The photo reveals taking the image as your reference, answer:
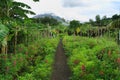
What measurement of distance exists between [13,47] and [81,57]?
5.50 meters

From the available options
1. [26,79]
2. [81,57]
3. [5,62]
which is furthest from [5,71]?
[81,57]

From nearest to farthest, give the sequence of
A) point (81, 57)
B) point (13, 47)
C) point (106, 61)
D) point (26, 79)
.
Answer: point (26, 79)
point (106, 61)
point (81, 57)
point (13, 47)

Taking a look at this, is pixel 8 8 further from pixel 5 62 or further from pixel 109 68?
pixel 109 68

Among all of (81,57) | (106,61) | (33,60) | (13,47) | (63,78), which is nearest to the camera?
(106,61)

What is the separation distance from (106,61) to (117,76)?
5.81ft

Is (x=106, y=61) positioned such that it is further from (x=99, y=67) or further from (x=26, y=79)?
(x=26, y=79)

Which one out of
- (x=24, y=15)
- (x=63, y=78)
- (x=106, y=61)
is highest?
(x=24, y=15)

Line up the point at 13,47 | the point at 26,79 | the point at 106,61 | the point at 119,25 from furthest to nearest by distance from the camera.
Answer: the point at 119,25
the point at 13,47
the point at 106,61
the point at 26,79

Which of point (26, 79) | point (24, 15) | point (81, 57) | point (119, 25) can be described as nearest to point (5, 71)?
point (26, 79)

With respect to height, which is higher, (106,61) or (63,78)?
(106,61)

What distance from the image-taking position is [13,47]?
67.5 feet

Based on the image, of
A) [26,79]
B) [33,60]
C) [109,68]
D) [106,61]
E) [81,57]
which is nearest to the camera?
[26,79]

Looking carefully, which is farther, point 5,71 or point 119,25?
point 119,25

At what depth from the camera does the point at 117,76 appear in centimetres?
1202
